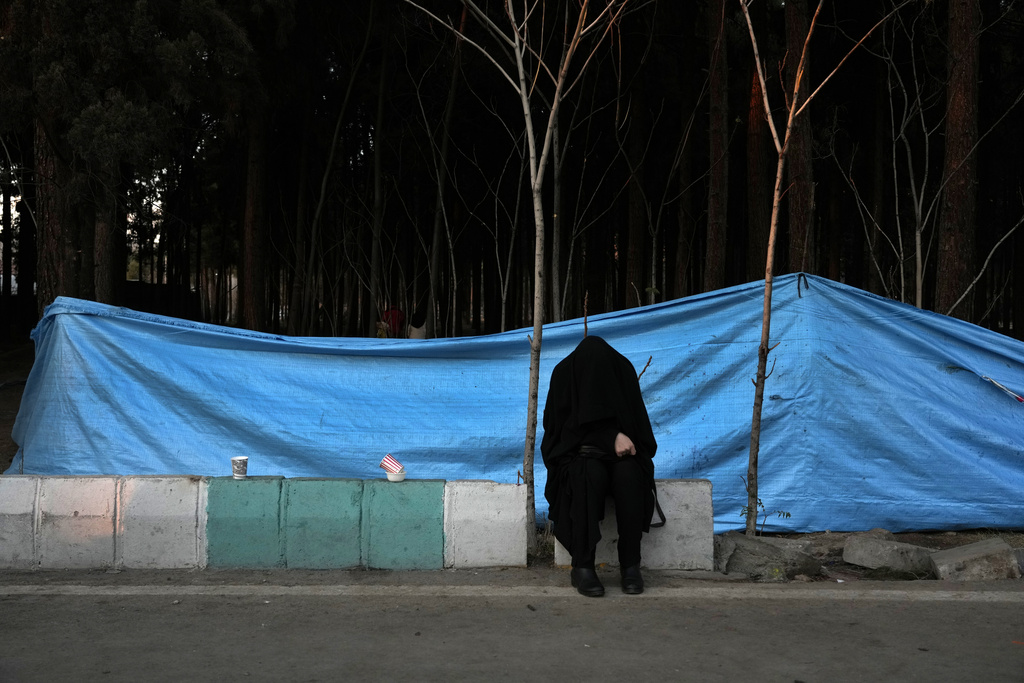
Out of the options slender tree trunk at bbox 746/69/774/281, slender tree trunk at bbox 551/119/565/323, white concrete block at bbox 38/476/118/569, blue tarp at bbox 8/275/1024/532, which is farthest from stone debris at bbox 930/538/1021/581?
slender tree trunk at bbox 746/69/774/281

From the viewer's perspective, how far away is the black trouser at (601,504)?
4.83 metres

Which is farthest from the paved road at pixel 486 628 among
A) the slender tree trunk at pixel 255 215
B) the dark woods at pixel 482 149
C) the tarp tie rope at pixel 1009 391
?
the slender tree trunk at pixel 255 215

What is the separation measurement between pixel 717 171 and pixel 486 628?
1002 centimetres

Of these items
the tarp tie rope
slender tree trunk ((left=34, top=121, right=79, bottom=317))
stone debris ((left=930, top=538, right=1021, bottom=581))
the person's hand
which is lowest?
stone debris ((left=930, top=538, right=1021, bottom=581))

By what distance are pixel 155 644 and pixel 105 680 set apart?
0.44m

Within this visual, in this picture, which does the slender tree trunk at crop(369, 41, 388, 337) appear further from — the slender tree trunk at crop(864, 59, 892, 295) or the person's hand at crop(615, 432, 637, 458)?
the person's hand at crop(615, 432, 637, 458)

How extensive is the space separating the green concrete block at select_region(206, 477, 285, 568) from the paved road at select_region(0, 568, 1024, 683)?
0.10 metres

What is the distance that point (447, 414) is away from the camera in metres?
6.27

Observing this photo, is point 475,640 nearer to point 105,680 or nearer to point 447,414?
point 105,680

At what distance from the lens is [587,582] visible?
4.74 meters

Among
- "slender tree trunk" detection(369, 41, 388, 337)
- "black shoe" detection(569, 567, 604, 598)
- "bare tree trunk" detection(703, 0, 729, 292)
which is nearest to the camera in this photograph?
"black shoe" detection(569, 567, 604, 598)

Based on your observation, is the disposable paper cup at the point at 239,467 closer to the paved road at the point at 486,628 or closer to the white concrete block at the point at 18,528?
the paved road at the point at 486,628

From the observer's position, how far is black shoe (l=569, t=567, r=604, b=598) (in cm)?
471

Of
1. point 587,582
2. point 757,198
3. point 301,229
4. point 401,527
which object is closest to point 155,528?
point 401,527
